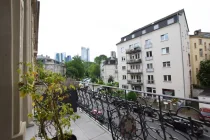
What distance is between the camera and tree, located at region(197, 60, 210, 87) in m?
16.3

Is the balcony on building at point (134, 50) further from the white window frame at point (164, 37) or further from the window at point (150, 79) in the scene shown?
the window at point (150, 79)

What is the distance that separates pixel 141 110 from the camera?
189 cm

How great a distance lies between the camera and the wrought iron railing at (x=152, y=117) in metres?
1.35

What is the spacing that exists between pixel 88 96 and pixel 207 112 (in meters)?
2.49

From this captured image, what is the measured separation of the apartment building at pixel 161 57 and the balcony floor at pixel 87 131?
46.8 ft

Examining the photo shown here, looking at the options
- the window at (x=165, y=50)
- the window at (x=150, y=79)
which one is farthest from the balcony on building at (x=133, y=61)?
the window at (x=165, y=50)

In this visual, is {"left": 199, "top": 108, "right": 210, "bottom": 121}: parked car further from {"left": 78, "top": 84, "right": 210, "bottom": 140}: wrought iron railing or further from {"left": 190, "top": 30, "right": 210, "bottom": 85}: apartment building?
{"left": 190, "top": 30, "right": 210, "bottom": 85}: apartment building

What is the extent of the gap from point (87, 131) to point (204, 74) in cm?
2004

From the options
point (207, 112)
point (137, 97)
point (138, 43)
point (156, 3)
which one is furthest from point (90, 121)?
point (138, 43)

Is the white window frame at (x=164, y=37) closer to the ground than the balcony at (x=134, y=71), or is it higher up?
higher up

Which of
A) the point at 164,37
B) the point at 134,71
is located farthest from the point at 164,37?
the point at 134,71

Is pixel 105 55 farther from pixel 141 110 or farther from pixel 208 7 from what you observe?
pixel 141 110

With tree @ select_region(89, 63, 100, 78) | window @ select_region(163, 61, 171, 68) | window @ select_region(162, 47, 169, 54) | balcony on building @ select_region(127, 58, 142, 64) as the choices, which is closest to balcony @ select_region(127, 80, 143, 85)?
balcony on building @ select_region(127, 58, 142, 64)

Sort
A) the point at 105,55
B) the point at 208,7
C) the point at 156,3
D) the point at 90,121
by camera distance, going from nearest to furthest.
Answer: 1. the point at 90,121
2. the point at 156,3
3. the point at 208,7
4. the point at 105,55
